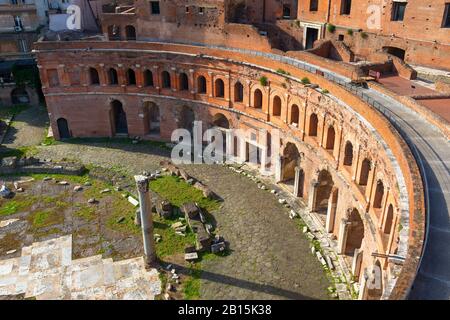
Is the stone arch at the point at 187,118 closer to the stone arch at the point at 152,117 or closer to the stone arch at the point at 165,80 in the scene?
the stone arch at the point at 165,80

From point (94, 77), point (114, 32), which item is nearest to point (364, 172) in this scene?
point (94, 77)

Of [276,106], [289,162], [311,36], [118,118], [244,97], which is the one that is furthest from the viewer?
[118,118]

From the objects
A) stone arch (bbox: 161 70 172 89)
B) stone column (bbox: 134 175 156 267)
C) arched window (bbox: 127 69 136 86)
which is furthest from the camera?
arched window (bbox: 127 69 136 86)

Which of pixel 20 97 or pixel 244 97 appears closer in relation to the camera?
pixel 244 97

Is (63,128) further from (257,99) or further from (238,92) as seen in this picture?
(257,99)

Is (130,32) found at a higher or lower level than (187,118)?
higher

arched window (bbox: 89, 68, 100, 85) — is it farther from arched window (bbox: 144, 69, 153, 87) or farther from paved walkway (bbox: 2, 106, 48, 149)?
paved walkway (bbox: 2, 106, 48, 149)

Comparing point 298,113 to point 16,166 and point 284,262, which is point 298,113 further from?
point 16,166

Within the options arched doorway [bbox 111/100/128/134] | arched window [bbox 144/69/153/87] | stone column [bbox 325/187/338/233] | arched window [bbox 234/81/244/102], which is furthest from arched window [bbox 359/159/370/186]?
arched doorway [bbox 111/100/128/134]
